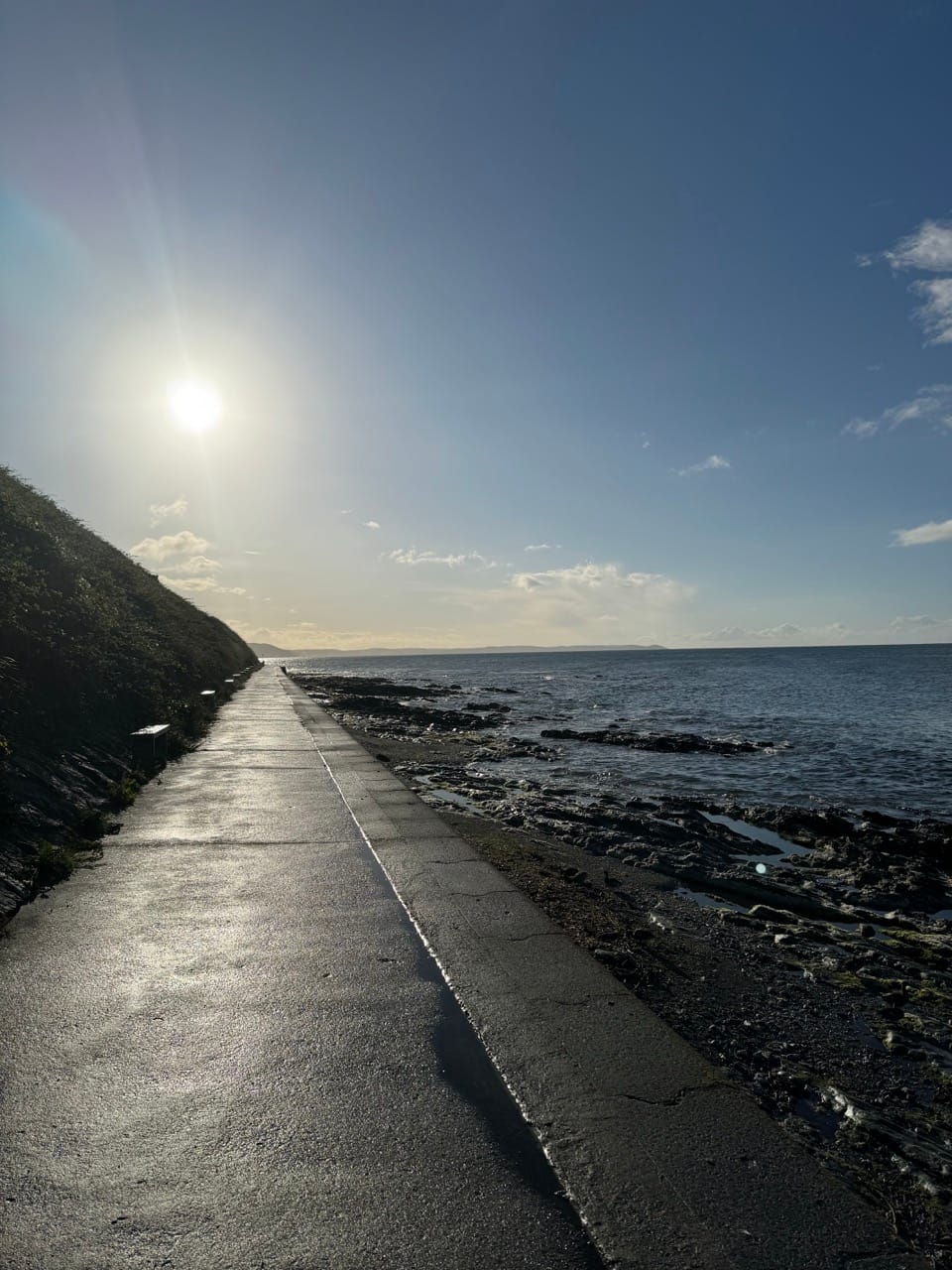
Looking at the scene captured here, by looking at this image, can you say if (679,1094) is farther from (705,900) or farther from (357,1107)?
(705,900)

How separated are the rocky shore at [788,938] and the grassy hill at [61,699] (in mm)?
4188

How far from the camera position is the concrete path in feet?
7.31

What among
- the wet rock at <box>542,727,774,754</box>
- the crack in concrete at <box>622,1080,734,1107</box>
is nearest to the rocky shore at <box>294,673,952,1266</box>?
the crack in concrete at <box>622,1080,734,1107</box>

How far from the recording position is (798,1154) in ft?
8.93

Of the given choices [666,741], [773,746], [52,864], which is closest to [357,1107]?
[52,864]

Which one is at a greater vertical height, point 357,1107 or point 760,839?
point 357,1107

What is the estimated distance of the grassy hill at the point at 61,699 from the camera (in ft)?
19.8

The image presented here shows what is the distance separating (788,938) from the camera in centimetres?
626

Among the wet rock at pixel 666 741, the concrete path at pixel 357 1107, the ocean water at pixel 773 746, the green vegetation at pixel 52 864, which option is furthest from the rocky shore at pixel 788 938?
the wet rock at pixel 666 741

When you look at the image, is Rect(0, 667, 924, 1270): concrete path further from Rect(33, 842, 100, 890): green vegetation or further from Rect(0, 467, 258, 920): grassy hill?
Rect(0, 467, 258, 920): grassy hill

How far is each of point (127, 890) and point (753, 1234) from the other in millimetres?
4682

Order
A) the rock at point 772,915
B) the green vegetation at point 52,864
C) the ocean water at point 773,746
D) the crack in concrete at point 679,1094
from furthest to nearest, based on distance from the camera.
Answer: the ocean water at point 773,746 < the rock at point 772,915 < the green vegetation at point 52,864 < the crack in concrete at point 679,1094

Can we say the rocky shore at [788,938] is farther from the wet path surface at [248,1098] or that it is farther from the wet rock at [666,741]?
the wet rock at [666,741]

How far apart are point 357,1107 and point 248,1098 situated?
463mm
